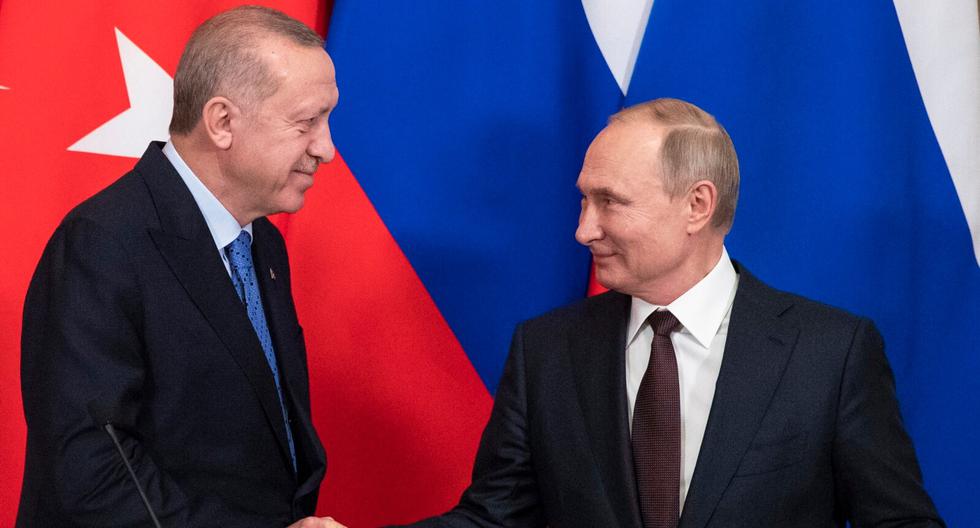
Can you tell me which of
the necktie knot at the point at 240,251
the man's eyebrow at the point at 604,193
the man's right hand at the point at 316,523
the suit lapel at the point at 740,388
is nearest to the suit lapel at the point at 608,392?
the suit lapel at the point at 740,388

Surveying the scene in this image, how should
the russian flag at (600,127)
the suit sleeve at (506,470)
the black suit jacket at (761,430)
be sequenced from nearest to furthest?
the black suit jacket at (761,430) → the suit sleeve at (506,470) → the russian flag at (600,127)

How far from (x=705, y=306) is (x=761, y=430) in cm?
24

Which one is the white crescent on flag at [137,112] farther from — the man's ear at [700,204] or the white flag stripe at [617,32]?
the man's ear at [700,204]

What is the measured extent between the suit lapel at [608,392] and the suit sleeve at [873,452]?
0.35m

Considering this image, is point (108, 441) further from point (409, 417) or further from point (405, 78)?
point (405, 78)

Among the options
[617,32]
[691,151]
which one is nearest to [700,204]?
[691,151]

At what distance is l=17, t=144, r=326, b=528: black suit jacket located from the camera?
6.26 feet

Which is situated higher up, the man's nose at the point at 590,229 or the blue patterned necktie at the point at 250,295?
the man's nose at the point at 590,229

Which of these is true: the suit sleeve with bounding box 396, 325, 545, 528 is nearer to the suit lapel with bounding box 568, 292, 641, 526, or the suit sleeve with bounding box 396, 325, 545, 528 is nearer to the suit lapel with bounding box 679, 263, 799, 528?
the suit lapel with bounding box 568, 292, 641, 526

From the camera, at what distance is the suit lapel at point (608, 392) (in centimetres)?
208

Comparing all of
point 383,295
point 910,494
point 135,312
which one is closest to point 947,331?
point 910,494

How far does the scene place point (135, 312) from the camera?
199cm

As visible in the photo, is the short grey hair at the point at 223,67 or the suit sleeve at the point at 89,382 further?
the short grey hair at the point at 223,67

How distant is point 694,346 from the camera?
7.09 ft
